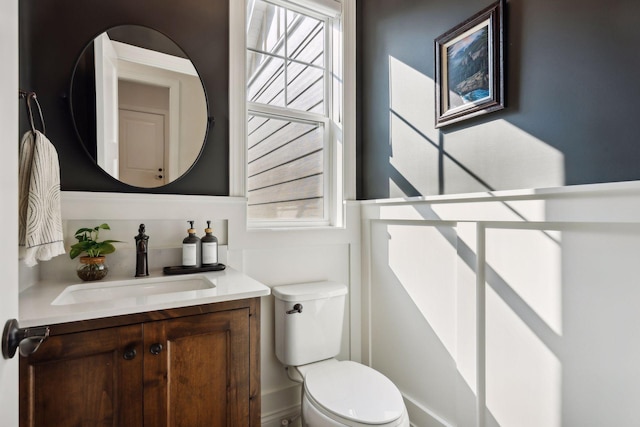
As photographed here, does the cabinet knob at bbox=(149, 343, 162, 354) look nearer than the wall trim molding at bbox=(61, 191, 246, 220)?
Yes

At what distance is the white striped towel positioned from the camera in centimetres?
101

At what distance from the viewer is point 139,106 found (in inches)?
59.1

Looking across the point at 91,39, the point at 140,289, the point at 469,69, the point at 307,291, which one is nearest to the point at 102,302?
the point at 140,289

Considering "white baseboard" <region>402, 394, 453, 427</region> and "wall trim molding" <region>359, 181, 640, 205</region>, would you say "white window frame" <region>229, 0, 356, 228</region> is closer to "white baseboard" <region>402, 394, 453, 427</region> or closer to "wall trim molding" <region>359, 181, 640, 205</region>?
"wall trim molding" <region>359, 181, 640, 205</region>

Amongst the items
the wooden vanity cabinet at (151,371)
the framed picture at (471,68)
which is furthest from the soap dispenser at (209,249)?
the framed picture at (471,68)

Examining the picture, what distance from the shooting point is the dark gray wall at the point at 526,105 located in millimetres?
974

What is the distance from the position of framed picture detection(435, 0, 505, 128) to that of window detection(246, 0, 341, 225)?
0.69 m

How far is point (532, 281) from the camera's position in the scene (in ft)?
3.84

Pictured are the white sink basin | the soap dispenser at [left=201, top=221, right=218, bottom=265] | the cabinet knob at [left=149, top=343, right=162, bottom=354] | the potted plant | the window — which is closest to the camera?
the cabinet knob at [left=149, top=343, right=162, bottom=354]

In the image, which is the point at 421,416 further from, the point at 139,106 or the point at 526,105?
the point at 139,106

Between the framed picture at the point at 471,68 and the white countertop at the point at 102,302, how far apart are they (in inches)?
43.5

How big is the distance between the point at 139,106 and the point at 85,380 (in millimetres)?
1117

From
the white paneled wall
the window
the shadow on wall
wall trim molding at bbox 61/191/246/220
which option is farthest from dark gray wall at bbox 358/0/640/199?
wall trim molding at bbox 61/191/246/220

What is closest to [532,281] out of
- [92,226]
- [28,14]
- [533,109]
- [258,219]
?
[533,109]
